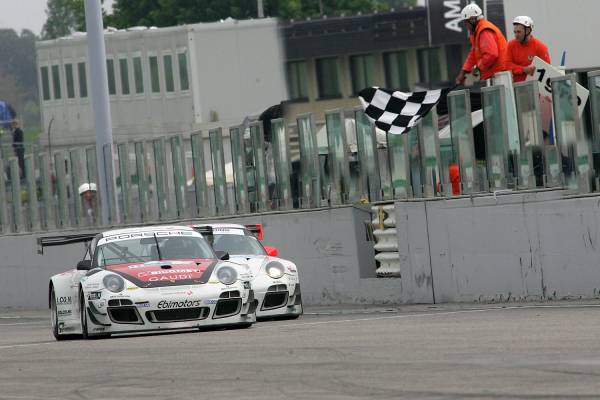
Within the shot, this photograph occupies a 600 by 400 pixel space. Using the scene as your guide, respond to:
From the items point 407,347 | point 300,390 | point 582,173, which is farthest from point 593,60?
point 300,390

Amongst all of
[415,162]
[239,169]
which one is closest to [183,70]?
[239,169]

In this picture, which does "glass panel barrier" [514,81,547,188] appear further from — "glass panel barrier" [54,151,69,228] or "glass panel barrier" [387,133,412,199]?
"glass panel barrier" [54,151,69,228]

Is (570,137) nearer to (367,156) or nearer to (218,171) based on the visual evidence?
(367,156)

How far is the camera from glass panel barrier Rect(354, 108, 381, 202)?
24141 mm

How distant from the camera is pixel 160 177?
103 ft

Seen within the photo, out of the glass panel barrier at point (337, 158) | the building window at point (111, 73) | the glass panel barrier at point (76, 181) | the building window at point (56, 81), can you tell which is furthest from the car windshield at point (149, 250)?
the building window at point (56, 81)

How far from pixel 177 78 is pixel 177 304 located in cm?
5276

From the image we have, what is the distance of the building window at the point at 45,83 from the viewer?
7724cm

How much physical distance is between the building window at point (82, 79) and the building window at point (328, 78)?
10.9 meters

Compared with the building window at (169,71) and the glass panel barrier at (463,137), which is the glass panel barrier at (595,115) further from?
the building window at (169,71)

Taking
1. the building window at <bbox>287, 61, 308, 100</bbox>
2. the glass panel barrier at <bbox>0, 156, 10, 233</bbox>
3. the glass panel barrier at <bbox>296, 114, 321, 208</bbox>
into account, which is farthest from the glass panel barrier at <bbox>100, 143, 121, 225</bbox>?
the building window at <bbox>287, 61, 308, 100</bbox>

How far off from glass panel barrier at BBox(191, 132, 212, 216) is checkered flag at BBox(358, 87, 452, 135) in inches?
254

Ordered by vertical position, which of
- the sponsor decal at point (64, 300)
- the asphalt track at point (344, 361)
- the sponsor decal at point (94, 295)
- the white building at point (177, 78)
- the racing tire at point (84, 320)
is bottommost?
the asphalt track at point (344, 361)

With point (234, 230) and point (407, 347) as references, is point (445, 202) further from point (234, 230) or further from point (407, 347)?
point (407, 347)
